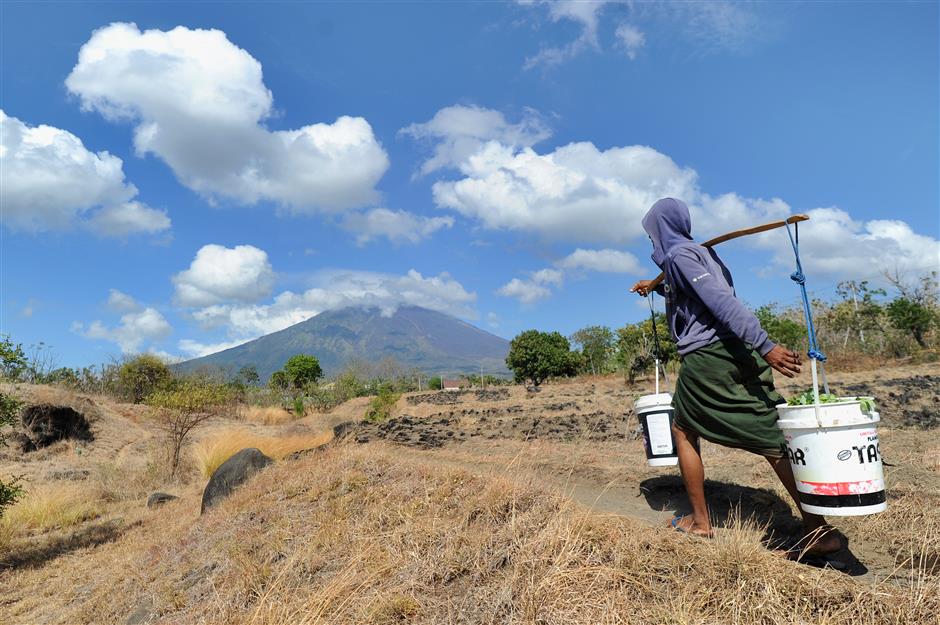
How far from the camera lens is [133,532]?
746 centimetres

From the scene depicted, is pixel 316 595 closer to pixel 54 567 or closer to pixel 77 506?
pixel 54 567

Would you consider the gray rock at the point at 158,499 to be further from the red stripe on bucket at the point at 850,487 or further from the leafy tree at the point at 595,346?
the leafy tree at the point at 595,346

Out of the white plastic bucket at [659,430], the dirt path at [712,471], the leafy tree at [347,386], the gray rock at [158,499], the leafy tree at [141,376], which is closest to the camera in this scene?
the dirt path at [712,471]

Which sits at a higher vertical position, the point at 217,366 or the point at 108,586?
the point at 217,366

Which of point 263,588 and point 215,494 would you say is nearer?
point 263,588

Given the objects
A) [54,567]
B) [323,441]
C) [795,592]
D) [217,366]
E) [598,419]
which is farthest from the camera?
[217,366]

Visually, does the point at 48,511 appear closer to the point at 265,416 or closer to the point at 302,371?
the point at 265,416

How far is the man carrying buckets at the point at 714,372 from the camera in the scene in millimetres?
2775

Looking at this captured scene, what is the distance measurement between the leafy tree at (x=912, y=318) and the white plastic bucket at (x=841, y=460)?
23128 millimetres

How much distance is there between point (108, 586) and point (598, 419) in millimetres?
8456

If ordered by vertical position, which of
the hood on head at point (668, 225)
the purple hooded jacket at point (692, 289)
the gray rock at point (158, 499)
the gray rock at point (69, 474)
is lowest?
the gray rock at point (158, 499)

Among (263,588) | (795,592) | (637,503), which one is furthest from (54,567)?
(795,592)

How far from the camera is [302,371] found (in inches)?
1597

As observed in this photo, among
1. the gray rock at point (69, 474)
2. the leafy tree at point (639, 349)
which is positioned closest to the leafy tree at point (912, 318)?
the leafy tree at point (639, 349)
